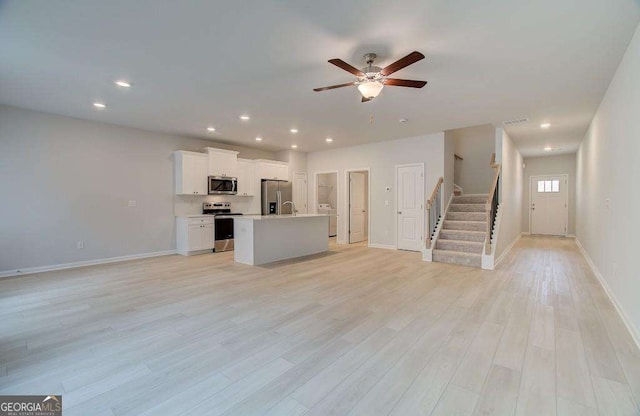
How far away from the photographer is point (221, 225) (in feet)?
23.0

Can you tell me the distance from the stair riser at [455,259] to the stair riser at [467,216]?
134cm

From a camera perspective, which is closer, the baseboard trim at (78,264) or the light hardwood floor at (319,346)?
the light hardwood floor at (319,346)

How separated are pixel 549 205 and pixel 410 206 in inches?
239

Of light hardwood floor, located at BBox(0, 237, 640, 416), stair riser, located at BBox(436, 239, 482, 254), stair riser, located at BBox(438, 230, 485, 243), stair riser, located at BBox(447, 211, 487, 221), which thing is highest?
stair riser, located at BBox(447, 211, 487, 221)

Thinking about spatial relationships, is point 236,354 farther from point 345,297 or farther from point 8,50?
point 8,50

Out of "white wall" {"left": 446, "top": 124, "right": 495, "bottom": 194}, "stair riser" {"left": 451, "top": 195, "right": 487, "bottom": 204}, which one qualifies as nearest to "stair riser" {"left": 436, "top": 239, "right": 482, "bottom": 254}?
"stair riser" {"left": 451, "top": 195, "right": 487, "bottom": 204}

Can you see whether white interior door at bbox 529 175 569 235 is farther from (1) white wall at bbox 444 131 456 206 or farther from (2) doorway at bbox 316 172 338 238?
(2) doorway at bbox 316 172 338 238

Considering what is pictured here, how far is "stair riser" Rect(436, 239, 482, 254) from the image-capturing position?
5.59 m

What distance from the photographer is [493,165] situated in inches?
239

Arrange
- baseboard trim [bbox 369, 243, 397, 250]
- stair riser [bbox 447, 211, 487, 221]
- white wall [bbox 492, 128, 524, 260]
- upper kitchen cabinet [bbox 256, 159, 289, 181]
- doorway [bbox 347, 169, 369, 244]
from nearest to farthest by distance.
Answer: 1. white wall [bbox 492, 128, 524, 260]
2. stair riser [bbox 447, 211, 487, 221]
3. baseboard trim [bbox 369, 243, 397, 250]
4. upper kitchen cabinet [bbox 256, 159, 289, 181]
5. doorway [bbox 347, 169, 369, 244]

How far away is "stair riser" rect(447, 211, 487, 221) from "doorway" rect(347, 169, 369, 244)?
8.40 ft

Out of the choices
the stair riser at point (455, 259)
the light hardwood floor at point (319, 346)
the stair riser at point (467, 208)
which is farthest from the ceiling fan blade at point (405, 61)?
the stair riser at point (467, 208)

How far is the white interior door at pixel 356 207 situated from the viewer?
842 cm

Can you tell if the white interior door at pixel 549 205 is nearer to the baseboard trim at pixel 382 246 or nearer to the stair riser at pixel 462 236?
the stair riser at pixel 462 236
